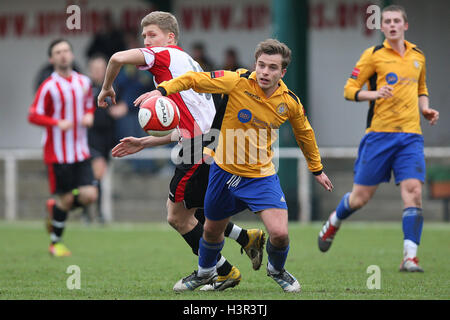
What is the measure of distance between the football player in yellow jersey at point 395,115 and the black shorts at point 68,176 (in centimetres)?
322

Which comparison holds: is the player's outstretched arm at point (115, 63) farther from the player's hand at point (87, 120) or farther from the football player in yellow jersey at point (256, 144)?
the player's hand at point (87, 120)

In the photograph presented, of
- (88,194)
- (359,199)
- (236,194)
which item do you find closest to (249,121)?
(236,194)

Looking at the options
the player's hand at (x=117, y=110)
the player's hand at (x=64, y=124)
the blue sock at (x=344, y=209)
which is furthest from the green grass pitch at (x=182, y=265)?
the player's hand at (x=117, y=110)

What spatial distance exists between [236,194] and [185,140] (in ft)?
2.27

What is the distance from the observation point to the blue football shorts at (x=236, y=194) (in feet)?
19.5

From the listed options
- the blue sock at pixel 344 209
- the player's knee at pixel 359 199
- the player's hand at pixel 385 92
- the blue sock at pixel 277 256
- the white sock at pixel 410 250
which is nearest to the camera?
the blue sock at pixel 277 256

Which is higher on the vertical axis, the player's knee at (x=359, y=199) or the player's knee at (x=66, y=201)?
the player's knee at (x=359, y=199)

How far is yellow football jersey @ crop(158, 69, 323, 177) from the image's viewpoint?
19.5 feet

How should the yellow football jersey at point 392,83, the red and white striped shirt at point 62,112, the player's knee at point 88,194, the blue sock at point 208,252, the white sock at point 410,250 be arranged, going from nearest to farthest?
the blue sock at point 208,252, the white sock at point 410,250, the yellow football jersey at point 392,83, the player's knee at point 88,194, the red and white striped shirt at point 62,112

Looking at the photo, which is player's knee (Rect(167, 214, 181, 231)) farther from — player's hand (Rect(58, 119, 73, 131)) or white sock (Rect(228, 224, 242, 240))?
player's hand (Rect(58, 119, 73, 131))

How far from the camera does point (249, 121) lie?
5.98 meters

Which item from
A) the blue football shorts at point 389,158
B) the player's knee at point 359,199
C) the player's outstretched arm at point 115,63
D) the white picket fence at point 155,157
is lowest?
the white picket fence at point 155,157

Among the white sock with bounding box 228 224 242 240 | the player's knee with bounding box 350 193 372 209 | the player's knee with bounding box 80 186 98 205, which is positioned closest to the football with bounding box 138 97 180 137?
the white sock with bounding box 228 224 242 240

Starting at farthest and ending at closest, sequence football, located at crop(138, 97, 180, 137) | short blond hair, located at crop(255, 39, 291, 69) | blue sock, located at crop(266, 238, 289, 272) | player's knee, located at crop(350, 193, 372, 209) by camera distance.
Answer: player's knee, located at crop(350, 193, 372, 209) → blue sock, located at crop(266, 238, 289, 272) → short blond hair, located at crop(255, 39, 291, 69) → football, located at crop(138, 97, 180, 137)
